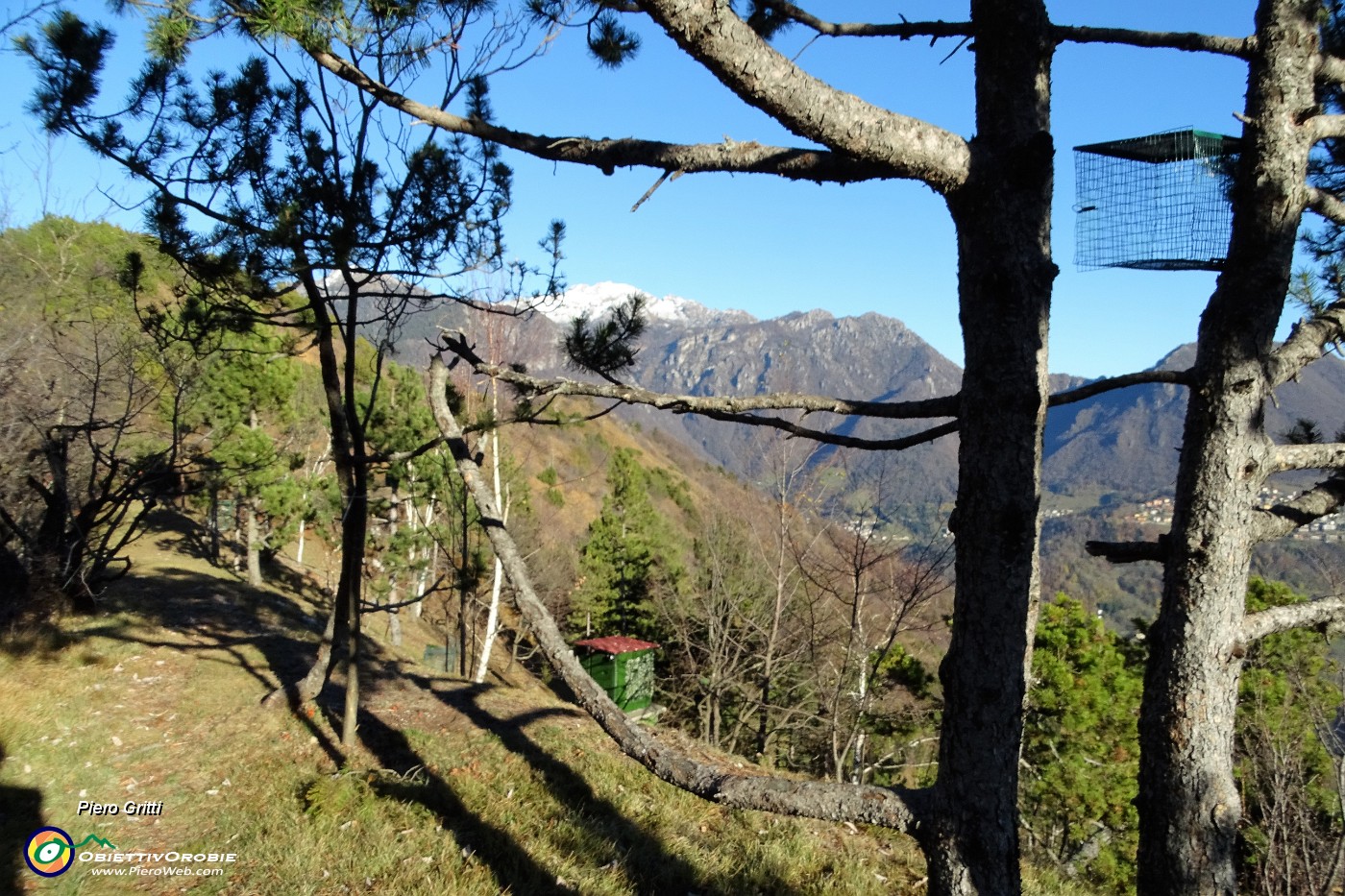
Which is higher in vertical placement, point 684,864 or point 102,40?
point 102,40

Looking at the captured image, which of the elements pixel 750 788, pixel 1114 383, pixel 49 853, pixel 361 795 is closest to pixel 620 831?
pixel 361 795

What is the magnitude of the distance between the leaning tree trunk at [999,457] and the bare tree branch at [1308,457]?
63.9 inches

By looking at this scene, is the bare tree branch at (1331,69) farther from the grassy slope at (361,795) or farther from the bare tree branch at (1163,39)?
the grassy slope at (361,795)

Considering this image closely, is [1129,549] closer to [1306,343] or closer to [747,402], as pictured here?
[1306,343]

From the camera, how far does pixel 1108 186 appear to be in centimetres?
272

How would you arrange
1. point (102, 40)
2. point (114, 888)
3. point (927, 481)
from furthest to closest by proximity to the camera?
point (927, 481), point (102, 40), point (114, 888)

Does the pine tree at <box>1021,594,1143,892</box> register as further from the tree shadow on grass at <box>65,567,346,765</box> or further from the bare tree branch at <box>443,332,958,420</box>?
the bare tree branch at <box>443,332,958,420</box>

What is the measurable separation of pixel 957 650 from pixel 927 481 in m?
99.2

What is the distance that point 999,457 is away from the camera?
1.81m

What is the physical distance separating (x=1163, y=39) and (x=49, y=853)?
248 inches

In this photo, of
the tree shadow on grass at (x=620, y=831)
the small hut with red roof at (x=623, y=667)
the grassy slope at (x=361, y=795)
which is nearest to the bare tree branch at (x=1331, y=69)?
the grassy slope at (x=361, y=795)

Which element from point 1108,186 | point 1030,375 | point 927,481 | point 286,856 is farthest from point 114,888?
point 927,481

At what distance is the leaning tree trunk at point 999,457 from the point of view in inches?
70.2

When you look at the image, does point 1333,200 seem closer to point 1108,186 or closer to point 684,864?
point 1108,186
